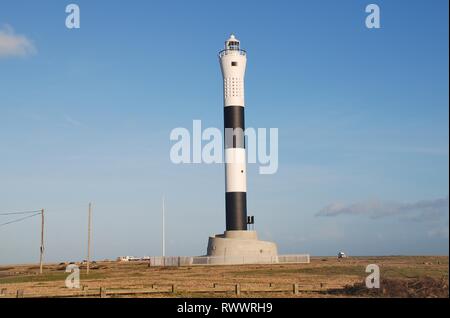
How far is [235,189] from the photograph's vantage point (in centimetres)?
7425

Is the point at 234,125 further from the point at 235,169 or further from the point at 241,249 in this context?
the point at 241,249

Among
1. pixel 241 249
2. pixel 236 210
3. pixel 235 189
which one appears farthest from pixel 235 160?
pixel 241 249

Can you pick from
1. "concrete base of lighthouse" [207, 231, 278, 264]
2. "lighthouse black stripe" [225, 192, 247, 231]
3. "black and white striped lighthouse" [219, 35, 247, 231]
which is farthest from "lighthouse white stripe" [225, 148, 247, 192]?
"concrete base of lighthouse" [207, 231, 278, 264]

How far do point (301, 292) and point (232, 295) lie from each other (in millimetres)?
4508

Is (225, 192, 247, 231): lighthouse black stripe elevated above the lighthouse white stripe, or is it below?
below

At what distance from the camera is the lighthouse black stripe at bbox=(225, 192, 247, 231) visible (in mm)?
74250

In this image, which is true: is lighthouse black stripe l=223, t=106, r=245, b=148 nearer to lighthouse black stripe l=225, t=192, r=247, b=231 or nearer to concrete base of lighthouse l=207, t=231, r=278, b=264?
lighthouse black stripe l=225, t=192, r=247, b=231

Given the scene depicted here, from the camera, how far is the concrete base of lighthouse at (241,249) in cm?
7481

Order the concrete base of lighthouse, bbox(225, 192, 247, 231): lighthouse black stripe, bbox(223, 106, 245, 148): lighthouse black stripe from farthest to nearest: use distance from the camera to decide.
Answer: the concrete base of lighthouse, bbox(225, 192, 247, 231): lighthouse black stripe, bbox(223, 106, 245, 148): lighthouse black stripe

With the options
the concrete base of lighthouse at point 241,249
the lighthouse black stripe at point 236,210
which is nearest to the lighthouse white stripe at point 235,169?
the lighthouse black stripe at point 236,210

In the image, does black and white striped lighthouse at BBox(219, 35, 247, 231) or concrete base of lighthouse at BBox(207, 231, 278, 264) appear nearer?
black and white striped lighthouse at BBox(219, 35, 247, 231)
